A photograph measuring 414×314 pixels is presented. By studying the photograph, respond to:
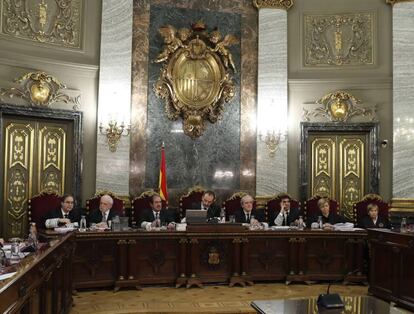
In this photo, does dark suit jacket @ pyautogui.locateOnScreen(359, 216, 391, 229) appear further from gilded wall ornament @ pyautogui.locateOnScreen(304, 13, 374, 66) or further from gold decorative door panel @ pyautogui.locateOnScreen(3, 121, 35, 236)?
gold decorative door panel @ pyautogui.locateOnScreen(3, 121, 35, 236)

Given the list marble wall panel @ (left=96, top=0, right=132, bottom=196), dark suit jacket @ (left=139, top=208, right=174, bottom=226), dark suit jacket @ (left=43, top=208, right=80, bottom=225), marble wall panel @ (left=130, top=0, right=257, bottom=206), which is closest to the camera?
dark suit jacket @ (left=43, top=208, right=80, bottom=225)

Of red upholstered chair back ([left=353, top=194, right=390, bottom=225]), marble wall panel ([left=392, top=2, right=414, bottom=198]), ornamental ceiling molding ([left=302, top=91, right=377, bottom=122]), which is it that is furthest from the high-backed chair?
marble wall panel ([left=392, top=2, right=414, bottom=198])

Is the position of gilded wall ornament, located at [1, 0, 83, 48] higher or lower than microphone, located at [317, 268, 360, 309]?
higher

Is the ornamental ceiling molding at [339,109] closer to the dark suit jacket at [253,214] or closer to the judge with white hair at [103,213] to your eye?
the dark suit jacket at [253,214]

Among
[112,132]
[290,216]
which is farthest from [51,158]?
[290,216]

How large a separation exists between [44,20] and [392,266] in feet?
20.6

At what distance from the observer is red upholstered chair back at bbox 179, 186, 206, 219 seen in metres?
8.51

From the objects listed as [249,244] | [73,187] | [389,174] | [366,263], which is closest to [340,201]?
[389,174]

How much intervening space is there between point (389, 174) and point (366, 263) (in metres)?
2.55

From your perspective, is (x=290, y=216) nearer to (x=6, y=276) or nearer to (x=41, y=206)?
(x=41, y=206)

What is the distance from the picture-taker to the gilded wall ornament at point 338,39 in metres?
9.81

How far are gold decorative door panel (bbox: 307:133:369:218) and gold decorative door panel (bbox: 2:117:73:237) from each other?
434 centimetres

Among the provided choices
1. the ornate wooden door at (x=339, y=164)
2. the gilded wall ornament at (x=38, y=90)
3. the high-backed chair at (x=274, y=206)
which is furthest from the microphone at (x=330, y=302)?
the ornate wooden door at (x=339, y=164)

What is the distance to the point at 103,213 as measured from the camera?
7.51 m
